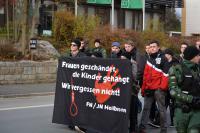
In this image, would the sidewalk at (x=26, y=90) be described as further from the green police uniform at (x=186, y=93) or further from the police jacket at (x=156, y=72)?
the green police uniform at (x=186, y=93)

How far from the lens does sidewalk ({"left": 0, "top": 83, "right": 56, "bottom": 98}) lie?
1828 cm

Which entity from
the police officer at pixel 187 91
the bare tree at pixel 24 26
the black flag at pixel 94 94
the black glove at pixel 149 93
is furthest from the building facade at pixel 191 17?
the police officer at pixel 187 91

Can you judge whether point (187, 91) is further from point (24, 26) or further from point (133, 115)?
point (24, 26)

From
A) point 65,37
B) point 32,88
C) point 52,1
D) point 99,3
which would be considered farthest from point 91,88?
point 99,3

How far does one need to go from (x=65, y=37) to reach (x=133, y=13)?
52.4ft

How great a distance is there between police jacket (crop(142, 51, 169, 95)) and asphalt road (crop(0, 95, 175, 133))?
48.2 inches

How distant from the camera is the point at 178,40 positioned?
1237 inches

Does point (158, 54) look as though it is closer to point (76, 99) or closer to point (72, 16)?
point (76, 99)

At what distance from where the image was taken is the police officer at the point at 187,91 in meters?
7.18

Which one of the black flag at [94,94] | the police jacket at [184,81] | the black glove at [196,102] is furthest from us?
the black flag at [94,94]

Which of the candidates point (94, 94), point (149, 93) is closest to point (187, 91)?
point (94, 94)

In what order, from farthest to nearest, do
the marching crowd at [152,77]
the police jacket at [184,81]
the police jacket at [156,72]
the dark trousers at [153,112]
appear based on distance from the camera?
1. the dark trousers at [153,112]
2. the police jacket at [156,72]
3. the marching crowd at [152,77]
4. the police jacket at [184,81]

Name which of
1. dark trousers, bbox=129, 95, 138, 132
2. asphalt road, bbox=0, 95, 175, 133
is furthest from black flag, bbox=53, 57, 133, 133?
dark trousers, bbox=129, 95, 138, 132

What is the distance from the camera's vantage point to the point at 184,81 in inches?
287
